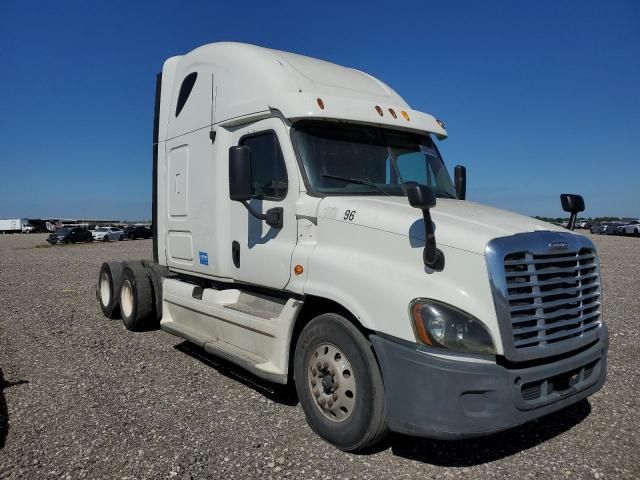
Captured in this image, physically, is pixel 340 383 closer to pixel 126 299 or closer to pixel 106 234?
pixel 126 299

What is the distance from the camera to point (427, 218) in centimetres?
354

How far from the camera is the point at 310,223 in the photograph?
14.7 ft

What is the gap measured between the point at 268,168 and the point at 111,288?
4930mm

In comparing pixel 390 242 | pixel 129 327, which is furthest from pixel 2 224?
pixel 390 242

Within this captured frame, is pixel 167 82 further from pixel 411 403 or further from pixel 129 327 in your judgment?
pixel 411 403

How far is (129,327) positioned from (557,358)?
6255mm

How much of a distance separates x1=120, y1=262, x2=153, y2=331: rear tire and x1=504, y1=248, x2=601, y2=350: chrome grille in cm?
574

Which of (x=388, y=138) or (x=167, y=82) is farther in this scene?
(x=167, y=82)

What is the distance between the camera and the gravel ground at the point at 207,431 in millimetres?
3758

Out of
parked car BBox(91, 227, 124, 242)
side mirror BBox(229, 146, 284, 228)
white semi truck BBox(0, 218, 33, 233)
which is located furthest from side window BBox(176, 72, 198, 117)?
white semi truck BBox(0, 218, 33, 233)

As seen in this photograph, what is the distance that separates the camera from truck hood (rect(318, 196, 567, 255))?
11.8 feet

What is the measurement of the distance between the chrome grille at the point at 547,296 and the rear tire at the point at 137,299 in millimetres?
5739

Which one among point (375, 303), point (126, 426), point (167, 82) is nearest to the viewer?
point (375, 303)

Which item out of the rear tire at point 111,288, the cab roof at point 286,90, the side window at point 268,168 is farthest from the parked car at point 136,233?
the side window at point 268,168
